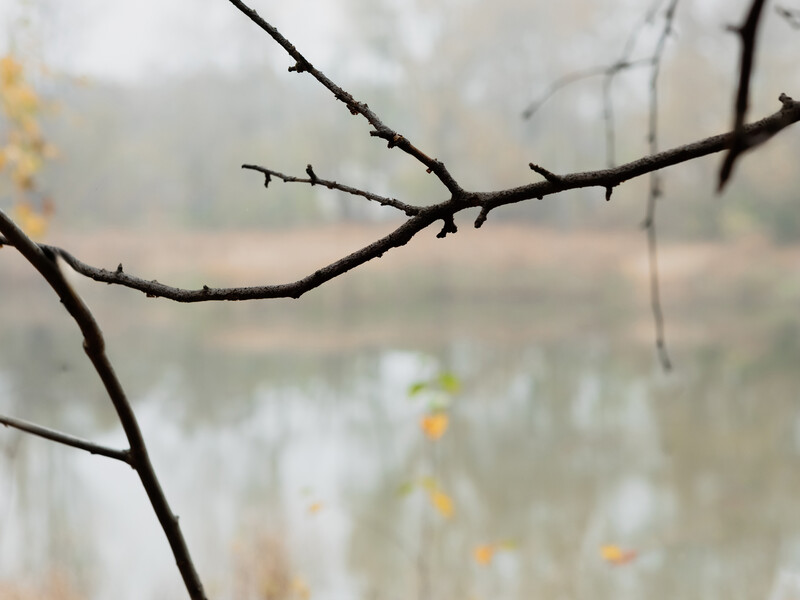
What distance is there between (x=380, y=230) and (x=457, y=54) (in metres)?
0.94

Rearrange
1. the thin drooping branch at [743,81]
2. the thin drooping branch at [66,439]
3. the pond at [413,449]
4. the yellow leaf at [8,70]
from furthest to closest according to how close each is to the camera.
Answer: the pond at [413,449] → the yellow leaf at [8,70] → the thin drooping branch at [66,439] → the thin drooping branch at [743,81]

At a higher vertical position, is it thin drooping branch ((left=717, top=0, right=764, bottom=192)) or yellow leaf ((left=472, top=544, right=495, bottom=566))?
yellow leaf ((left=472, top=544, right=495, bottom=566))

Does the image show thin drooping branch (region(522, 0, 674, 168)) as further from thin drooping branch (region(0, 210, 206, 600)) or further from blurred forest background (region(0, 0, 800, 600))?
blurred forest background (region(0, 0, 800, 600))

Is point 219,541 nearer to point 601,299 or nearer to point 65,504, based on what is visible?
point 65,504

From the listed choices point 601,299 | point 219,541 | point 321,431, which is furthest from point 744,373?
point 219,541

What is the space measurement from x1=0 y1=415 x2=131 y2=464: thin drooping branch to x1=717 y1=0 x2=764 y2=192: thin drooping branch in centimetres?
18

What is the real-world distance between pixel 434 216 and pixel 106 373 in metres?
0.09

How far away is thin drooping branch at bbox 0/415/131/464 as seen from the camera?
0.68 ft

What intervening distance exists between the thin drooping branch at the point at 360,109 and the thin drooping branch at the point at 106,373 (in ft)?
0.24

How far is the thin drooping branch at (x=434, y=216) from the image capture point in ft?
0.55

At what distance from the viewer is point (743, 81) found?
0.29ft

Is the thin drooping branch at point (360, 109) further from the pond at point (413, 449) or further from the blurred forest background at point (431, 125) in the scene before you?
the blurred forest background at point (431, 125)

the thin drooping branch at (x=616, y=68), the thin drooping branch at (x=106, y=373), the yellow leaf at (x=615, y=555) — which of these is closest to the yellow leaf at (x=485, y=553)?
the yellow leaf at (x=615, y=555)

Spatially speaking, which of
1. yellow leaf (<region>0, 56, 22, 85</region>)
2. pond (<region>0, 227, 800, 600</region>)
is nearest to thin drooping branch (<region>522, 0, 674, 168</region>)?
pond (<region>0, 227, 800, 600</region>)
